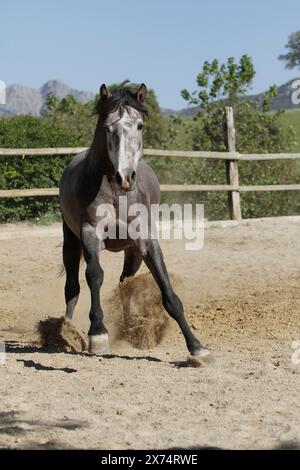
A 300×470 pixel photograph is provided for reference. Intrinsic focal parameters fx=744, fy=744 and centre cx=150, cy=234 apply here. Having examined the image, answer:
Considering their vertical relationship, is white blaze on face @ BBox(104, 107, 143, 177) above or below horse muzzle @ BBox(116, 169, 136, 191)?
above

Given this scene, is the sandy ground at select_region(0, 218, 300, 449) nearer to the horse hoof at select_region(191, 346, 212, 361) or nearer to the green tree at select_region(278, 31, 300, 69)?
the horse hoof at select_region(191, 346, 212, 361)

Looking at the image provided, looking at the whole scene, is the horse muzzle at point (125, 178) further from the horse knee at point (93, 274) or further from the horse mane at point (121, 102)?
the horse knee at point (93, 274)

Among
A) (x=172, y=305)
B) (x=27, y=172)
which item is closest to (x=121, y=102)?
(x=172, y=305)

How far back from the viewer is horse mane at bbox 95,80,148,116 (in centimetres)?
518

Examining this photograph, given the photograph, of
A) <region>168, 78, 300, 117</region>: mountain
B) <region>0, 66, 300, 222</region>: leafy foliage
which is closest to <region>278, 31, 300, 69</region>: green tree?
<region>168, 78, 300, 117</region>: mountain

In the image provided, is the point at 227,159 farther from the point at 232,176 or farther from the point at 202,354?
the point at 202,354

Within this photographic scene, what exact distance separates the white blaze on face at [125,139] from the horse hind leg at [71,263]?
1.71m

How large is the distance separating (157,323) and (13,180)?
6894 millimetres

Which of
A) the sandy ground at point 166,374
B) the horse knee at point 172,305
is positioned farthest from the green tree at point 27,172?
the horse knee at point 172,305

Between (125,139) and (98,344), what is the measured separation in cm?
143

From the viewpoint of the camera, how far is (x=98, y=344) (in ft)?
17.0

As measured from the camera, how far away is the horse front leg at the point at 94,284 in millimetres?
5184

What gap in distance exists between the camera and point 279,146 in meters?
17.0

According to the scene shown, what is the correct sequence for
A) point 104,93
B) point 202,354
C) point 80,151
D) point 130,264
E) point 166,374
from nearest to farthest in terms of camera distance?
point 166,374, point 202,354, point 104,93, point 130,264, point 80,151
